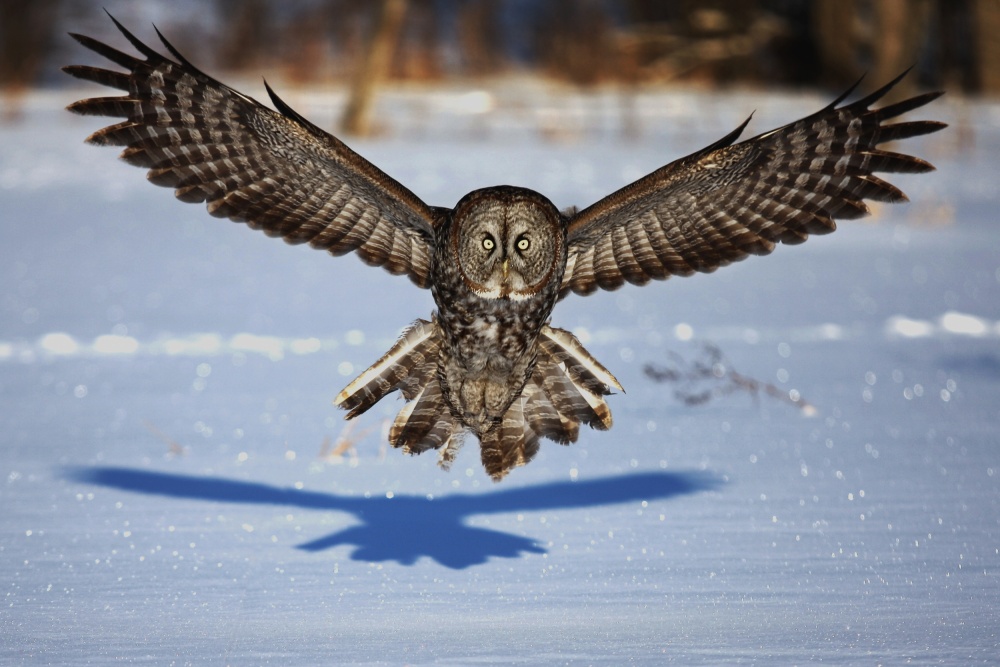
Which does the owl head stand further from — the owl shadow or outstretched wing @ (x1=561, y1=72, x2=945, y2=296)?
the owl shadow

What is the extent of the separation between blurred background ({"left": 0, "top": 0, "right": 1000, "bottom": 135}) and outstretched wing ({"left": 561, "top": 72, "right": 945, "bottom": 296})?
1070 cm

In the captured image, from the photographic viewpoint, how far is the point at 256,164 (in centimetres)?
390

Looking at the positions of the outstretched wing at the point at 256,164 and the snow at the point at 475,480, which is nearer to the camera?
the snow at the point at 475,480

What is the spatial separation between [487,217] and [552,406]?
636 mm

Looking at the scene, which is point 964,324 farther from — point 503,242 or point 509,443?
point 503,242

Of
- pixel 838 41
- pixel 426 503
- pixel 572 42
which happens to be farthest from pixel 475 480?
pixel 838 41

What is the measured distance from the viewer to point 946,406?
204 inches

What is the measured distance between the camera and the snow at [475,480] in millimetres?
2969

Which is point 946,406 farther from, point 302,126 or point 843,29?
point 843,29

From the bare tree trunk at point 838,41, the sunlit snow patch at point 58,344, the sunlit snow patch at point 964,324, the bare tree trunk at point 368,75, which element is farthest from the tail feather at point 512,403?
the bare tree trunk at point 838,41

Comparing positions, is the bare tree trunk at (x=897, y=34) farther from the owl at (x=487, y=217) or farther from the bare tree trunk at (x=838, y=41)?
the owl at (x=487, y=217)

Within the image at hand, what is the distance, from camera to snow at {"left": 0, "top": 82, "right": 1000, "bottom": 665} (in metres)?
2.97

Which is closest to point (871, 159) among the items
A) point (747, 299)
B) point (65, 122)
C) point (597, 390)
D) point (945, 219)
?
point (597, 390)

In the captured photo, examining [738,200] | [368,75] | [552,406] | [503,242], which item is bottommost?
[552,406]
